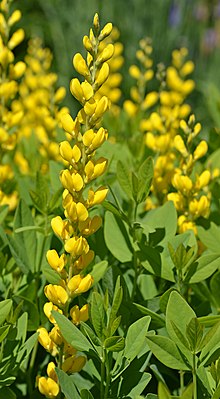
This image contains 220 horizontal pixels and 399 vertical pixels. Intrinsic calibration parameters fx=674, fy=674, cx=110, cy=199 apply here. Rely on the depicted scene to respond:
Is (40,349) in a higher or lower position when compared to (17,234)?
lower

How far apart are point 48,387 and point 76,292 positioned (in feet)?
0.50

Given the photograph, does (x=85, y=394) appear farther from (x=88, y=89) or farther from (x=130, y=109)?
(x=130, y=109)

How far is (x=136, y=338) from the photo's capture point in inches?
39.2

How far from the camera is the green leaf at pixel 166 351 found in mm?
958

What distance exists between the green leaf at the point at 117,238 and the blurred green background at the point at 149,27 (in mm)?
3522

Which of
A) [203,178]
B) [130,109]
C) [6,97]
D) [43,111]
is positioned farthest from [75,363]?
[130,109]

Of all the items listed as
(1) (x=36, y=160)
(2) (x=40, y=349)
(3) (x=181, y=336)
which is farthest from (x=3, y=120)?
(3) (x=181, y=336)

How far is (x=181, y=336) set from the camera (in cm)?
97

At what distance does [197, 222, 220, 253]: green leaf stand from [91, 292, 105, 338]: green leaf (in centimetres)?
36

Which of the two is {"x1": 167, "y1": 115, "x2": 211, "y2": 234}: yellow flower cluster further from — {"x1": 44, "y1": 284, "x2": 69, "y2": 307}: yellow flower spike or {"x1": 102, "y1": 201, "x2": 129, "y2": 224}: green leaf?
{"x1": 44, "y1": 284, "x2": 69, "y2": 307}: yellow flower spike

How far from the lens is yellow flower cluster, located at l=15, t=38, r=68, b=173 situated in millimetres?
1937

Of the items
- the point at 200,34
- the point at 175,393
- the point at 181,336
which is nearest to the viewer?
the point at 181,336

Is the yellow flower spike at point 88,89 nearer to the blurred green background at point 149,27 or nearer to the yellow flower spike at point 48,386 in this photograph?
the yellow flower spike at point 48,386

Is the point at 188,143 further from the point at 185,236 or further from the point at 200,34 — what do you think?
the point at 200,34
